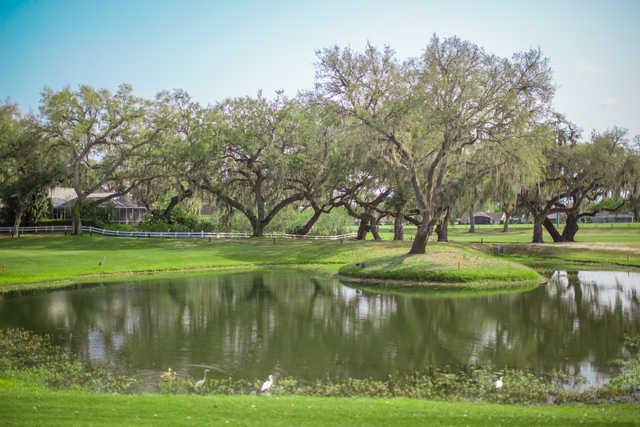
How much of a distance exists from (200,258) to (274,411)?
32648 millimetres

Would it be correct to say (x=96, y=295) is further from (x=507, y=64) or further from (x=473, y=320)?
(x=507, y=64)

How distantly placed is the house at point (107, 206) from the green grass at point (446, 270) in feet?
127

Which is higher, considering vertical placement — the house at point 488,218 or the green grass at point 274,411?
the house at point 488,218

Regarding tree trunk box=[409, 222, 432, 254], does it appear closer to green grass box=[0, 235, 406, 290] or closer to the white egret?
green grass box=[0, 235, 406, 290]

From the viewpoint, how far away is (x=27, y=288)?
95.7 ft

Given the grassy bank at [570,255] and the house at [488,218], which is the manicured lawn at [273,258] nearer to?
the grassy bank at [570,255]

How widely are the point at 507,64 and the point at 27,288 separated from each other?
28.3m

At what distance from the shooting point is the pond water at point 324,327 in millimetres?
15188

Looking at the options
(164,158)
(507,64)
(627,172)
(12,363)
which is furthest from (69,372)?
(627,172)

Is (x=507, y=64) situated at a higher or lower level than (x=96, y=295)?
higher

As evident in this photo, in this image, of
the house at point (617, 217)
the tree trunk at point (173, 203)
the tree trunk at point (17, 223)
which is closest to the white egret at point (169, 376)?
the tree trunk at point (173, 203)

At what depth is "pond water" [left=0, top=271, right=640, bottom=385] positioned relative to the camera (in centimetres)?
1519

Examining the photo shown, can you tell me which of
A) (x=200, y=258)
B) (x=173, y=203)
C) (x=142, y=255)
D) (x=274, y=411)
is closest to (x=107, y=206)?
(x=173, y=203)

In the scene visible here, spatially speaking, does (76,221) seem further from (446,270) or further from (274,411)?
(274,411)
